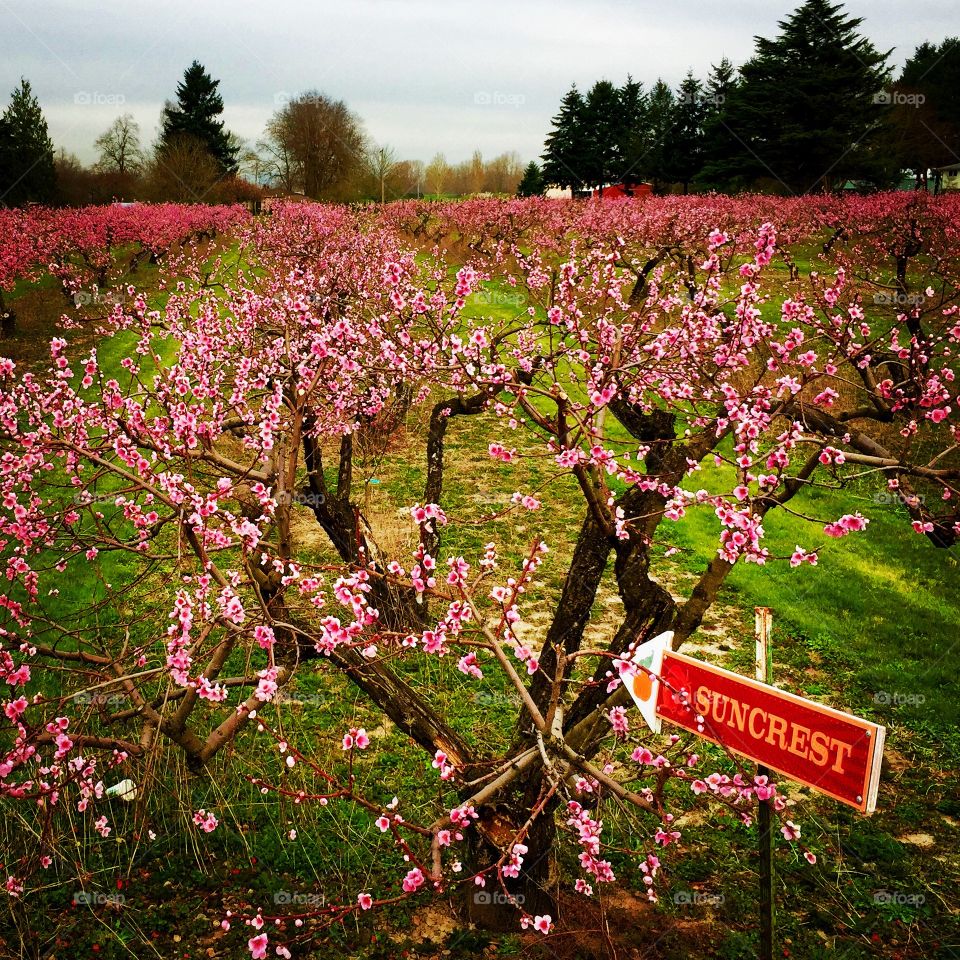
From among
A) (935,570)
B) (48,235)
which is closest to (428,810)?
(935,570)

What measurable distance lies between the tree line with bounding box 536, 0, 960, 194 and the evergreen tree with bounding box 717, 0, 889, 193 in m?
0.05

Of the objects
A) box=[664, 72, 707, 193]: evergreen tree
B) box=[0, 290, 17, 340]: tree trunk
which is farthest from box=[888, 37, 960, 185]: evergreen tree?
box=[0, 290, 17, 340]: tree trunk

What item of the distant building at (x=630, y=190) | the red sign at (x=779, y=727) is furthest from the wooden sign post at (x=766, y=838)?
the distant building at (x=630, y=190)

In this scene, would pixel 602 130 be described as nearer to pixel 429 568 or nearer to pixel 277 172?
pixel 277 172

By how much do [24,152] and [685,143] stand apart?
3509 cm

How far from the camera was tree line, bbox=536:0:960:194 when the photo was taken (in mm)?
32969

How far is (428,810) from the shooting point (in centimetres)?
500

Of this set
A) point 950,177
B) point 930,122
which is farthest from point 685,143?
point 950,177

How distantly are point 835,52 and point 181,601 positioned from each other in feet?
134

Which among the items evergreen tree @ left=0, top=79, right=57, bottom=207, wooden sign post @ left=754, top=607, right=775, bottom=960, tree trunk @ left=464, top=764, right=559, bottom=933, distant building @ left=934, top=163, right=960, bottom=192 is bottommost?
tree trunk @ left=464, top=764, right=559, bottom=933

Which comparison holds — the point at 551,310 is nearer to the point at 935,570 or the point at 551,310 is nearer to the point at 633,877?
the point at 633,877

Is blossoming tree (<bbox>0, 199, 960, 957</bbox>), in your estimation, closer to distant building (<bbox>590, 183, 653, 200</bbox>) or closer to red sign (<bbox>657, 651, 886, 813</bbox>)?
red sign (<bbox>657, 651, 886, 813</bbox>)

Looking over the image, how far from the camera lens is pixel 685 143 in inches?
1614

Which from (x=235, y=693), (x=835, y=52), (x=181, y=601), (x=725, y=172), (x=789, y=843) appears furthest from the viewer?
(x=725, y=172)
